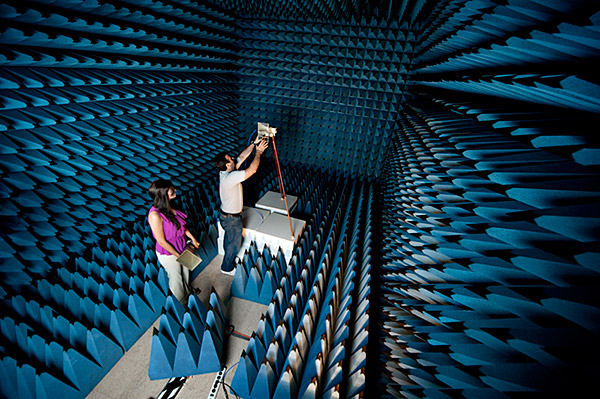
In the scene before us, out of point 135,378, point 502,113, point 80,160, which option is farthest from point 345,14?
point 135,378

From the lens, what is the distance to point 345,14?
353cm

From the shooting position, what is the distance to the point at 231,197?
8.54 feet

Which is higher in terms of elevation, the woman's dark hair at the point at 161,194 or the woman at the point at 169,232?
the woman's dark hair at the point at 161,194

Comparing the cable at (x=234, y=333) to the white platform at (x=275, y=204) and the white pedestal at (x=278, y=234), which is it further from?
the white platform at (x=275, y=204)

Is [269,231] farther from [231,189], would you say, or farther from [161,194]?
[161,194]

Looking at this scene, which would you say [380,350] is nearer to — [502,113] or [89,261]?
[502,113]

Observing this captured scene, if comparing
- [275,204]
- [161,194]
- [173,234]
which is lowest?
[275,204]

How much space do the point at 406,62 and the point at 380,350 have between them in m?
4.00

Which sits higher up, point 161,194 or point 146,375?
point 161,194

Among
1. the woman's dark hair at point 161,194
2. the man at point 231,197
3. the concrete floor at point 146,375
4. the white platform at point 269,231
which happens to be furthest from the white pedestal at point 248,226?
the woman's dark hair at point 161,194

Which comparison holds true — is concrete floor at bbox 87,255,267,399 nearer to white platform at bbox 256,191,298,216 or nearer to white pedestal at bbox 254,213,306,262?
white pedestal at bbox 254,213,306,262

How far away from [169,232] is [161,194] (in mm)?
342

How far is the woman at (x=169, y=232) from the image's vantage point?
6.49ft

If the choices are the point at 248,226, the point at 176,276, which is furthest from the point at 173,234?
the point at 248,226
